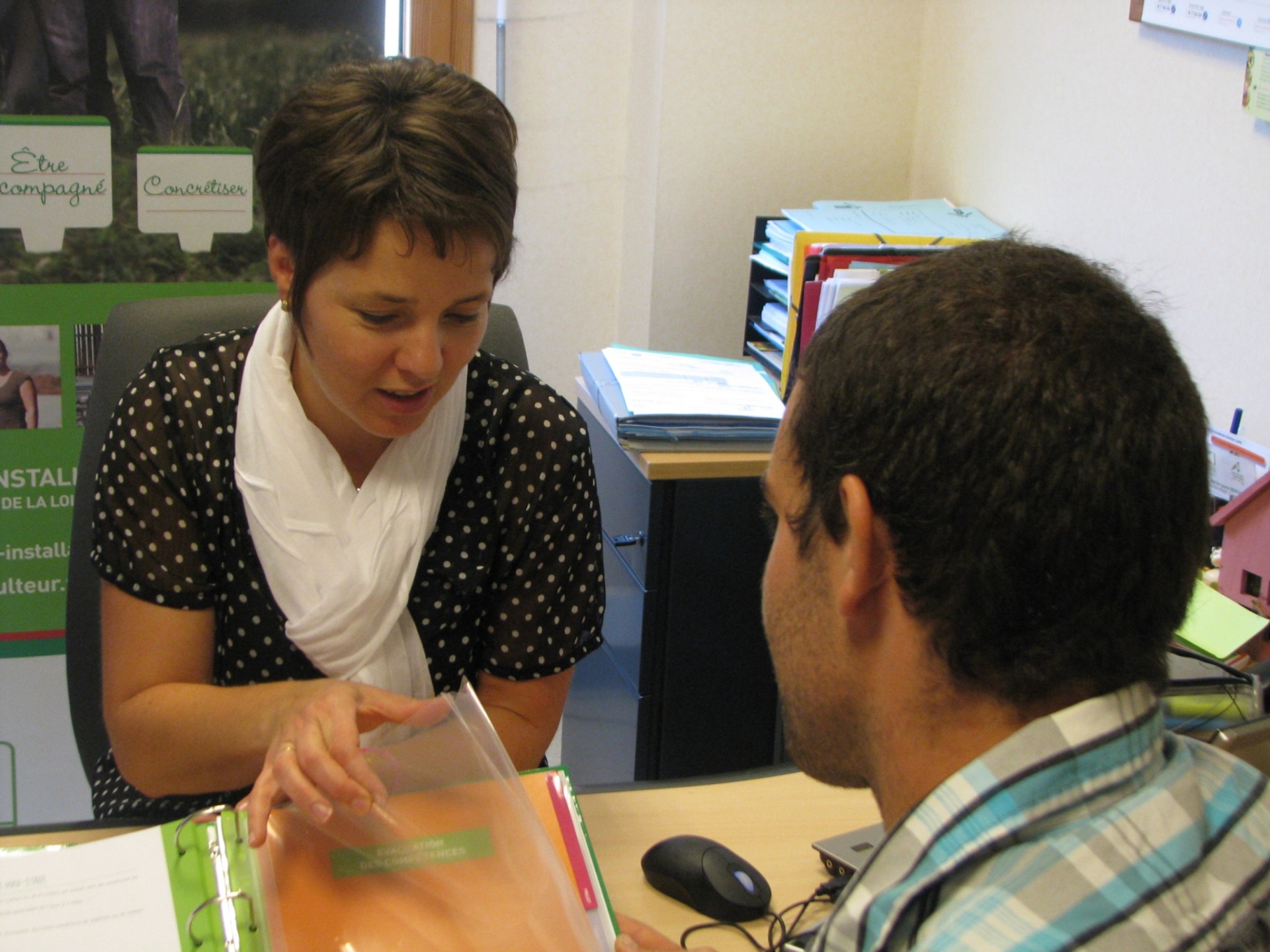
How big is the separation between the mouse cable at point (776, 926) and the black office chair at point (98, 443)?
2.31ft

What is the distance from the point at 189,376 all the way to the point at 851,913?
0.84 m

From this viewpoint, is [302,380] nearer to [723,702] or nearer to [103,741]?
[103,741]

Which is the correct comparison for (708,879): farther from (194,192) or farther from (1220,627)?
(194,192)

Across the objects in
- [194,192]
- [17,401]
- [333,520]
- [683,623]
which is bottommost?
[683,623]

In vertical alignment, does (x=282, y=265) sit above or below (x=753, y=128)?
below

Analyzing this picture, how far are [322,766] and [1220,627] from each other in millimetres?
1027

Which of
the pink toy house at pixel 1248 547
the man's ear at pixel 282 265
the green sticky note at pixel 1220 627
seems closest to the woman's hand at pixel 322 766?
the man's ear at pixel 282 265

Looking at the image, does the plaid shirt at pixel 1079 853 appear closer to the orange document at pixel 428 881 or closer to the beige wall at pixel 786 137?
the orange document at pixel 428 881

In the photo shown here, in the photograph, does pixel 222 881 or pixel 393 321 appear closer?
pixel 222 881

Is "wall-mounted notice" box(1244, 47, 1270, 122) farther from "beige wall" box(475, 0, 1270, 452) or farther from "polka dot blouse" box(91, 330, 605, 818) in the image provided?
"polka dot blouse" box(91, 330, 605, 818)

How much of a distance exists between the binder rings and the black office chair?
1.61ft

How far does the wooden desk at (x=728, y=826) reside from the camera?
966 mm

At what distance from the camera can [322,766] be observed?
2.78ft

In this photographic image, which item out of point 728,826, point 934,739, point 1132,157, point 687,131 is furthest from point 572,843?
point 687,131
